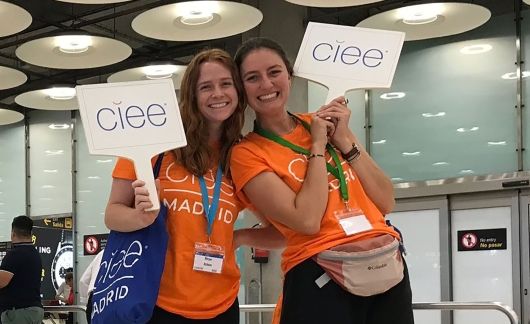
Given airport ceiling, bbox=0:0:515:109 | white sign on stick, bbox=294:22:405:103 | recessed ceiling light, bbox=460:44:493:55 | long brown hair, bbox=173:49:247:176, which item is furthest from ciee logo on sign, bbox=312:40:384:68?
airport ceiling, bbox=0:0:515:109

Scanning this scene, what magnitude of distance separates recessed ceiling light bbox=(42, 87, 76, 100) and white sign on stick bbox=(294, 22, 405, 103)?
9005mm

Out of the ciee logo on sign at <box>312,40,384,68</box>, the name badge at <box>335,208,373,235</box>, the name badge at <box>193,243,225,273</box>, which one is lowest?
the name badge at <box>193,243,225,273</box>

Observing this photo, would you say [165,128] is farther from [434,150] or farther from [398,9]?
[434,150]

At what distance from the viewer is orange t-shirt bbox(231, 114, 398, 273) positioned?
7.48 ft

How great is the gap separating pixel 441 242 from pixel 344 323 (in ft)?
26.5

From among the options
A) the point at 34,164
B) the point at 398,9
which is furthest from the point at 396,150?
the point at 34,164

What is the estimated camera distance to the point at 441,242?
10.0 metres

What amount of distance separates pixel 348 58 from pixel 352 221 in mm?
651

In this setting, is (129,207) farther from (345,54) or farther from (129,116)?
(345,54)

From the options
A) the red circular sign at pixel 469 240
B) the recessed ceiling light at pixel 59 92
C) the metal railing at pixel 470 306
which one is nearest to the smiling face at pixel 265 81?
the metal railing at pixel 470 306

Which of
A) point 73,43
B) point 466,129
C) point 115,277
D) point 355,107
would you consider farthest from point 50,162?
point 115,277

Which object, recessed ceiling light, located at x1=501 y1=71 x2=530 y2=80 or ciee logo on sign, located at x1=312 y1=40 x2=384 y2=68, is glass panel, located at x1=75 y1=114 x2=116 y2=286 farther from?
ciee logo on sign, located at x1=312 y1=40 x2=384 y2=68

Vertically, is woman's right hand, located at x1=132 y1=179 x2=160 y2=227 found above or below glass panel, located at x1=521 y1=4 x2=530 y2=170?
below

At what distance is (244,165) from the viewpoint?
2350mm
